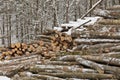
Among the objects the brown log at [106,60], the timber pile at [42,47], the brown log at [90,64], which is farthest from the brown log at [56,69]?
the timber pile at [42,47]

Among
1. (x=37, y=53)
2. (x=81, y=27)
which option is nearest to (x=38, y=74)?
(x=37, y=53)

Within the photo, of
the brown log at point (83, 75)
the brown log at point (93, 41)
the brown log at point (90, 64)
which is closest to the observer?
the brown log at point (83, 75)

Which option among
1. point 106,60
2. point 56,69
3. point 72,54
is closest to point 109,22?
point 72,54

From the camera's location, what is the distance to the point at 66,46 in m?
9.53

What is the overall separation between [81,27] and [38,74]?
2.91 metres

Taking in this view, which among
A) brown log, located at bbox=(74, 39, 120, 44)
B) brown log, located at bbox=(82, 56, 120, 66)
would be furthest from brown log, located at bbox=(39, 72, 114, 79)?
brown log, located at bbox=(74, 39, 120, 44)

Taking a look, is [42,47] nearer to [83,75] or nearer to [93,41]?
[93,41]

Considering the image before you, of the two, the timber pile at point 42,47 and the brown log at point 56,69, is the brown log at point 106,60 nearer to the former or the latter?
the brown log at point 56,69

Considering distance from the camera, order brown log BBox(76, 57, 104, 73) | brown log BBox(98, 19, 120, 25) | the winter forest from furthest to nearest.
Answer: brown log BBox(98, 19, 120, 25) < the winter forest < brown log BBox(76, 57, 104, 73)

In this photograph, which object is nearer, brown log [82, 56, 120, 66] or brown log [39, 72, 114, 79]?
brown log [39, 72, 114, 79]

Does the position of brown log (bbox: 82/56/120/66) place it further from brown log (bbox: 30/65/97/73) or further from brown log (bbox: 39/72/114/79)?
brown log (bbox: 39/72/114/79)

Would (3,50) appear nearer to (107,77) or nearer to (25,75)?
(25,75)

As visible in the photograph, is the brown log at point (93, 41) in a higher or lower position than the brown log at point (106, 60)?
higher

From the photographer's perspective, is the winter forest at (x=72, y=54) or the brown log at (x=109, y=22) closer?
the winter forest at (x=72, y=54)
